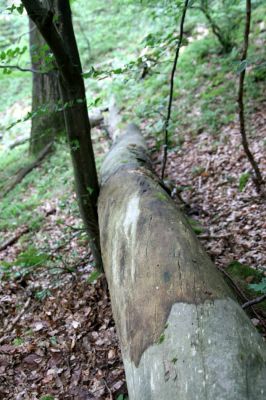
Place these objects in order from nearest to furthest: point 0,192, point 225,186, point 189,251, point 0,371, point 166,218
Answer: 1. point 189,251
2. point 166,218
3. point 0,371
4. point 225,186
5. point 0,192

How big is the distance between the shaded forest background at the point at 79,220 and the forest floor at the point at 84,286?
0.01 m

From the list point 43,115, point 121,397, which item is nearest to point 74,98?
point 121,397

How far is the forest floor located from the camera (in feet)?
11.3

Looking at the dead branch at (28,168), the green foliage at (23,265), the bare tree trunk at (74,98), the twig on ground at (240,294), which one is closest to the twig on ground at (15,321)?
the green foliage at (23,265)

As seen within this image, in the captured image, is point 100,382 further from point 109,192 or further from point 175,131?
point 175,131

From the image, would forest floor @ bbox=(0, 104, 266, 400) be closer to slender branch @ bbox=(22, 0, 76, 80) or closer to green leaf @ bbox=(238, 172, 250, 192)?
green leaf @ bbox=(238, 172, 250, 192)

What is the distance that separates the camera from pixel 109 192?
420 centimetres

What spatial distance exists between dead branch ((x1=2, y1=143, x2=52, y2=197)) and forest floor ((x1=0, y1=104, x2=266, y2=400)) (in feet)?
7.29

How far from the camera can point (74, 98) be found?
3900 mm

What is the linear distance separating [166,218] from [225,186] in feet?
9.44

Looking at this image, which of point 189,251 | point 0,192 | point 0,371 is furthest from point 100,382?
point 0,192

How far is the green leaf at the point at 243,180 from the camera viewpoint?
5.50m

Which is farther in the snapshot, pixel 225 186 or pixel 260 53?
pixel 260 53

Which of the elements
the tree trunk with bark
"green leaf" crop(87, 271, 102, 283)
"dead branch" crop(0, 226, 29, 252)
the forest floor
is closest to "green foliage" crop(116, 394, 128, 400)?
the forest floor
